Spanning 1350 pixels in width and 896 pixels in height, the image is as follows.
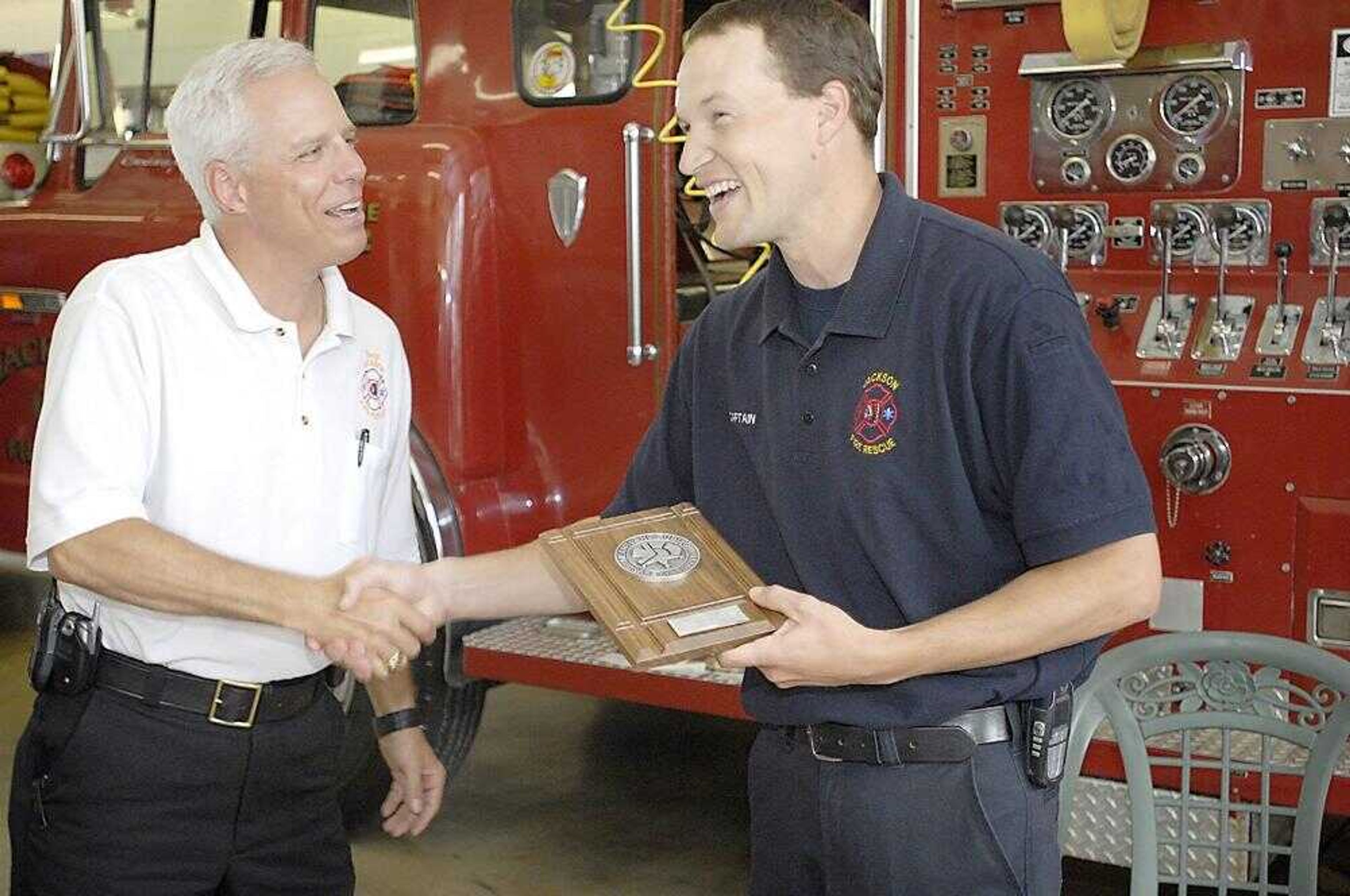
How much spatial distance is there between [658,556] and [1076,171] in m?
1.75

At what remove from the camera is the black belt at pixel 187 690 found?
7.68 feet

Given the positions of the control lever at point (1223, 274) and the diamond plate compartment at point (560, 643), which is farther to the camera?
the diamond plate compartment at point (560, 643)

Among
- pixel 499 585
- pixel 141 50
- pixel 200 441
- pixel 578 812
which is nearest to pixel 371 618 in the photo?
pixel 499 585

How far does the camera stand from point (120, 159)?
4.72 metres

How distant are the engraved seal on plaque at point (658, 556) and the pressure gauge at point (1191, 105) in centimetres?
173

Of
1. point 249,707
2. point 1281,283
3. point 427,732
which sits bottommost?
point 427,732

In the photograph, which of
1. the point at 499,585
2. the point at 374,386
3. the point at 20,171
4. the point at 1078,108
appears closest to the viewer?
the point at 499,585

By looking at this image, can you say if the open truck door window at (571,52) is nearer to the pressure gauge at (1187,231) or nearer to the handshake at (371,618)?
the pressure gauge at (1187,231)

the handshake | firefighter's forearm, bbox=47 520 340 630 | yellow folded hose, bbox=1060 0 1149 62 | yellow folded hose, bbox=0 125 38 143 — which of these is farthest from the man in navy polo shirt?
yellow folded hose, bbox=0 125 38 143

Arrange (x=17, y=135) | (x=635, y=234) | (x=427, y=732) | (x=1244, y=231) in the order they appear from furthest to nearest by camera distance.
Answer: (x=17, y=135) → (x=427, y=732) → (x=635, y=234) → (x=1244, y=231)

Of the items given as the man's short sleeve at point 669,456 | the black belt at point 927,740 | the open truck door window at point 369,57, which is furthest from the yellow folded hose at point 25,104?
the black belt at point 927,740

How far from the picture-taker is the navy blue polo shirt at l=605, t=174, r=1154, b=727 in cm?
188

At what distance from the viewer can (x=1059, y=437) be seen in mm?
1862

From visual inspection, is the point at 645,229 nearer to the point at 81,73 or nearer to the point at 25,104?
the point at 81,73
